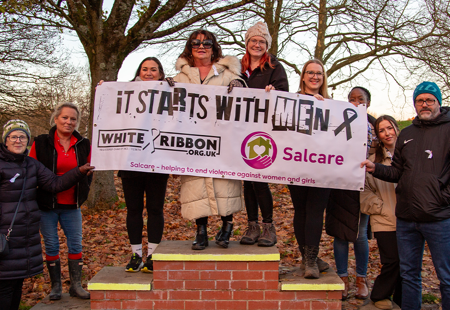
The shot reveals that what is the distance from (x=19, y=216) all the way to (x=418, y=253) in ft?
12.3

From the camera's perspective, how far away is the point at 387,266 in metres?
3.99

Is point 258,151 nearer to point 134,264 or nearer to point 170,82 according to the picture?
point 170,82

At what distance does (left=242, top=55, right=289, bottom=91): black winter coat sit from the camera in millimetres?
4109

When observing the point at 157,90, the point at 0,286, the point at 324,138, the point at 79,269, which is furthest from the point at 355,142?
→ the point at 0,286

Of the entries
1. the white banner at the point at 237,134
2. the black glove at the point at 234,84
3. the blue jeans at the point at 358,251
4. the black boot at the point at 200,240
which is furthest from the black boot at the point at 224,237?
the black glove at the point at 234,84

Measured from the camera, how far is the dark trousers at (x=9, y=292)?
3625 mm

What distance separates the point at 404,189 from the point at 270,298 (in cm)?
165

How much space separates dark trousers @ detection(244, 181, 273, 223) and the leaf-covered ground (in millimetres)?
1329

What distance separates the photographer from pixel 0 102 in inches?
575

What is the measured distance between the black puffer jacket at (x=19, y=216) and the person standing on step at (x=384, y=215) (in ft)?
11.0

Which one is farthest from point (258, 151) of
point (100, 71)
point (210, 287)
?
point (100, 71)

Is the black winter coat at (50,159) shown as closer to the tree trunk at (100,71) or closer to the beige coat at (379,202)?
the beige coat at (379,202)

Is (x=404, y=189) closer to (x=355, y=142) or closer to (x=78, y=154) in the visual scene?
(x=355, y=142)

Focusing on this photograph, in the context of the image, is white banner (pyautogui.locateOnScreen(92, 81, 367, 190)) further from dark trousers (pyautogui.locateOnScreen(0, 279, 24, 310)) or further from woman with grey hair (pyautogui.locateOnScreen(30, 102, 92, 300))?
dark trousers (pyautogui.locateOnScreen(0, 279, 24, 310))
